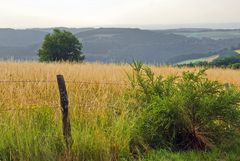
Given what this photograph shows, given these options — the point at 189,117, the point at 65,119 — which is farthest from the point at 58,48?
the point at 65,119

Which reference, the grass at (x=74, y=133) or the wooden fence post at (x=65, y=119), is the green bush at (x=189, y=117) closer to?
the grass at (x=74, y=133)

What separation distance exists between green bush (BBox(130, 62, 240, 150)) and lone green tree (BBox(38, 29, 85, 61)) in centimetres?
4719

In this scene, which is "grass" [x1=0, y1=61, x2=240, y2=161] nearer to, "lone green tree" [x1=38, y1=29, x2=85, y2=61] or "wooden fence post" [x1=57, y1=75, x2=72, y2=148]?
"wooden fence post" [x1=57, y1=75, x2=72, y2=148]

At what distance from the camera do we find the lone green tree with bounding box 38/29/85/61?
5434 centimetres

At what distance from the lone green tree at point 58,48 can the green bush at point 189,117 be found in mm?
47187

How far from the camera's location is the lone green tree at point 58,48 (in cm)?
5434

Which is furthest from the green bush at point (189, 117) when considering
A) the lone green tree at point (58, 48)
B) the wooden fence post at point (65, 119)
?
the lone green tree at point (58, 48)

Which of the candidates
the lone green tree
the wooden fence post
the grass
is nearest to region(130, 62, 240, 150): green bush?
the grass

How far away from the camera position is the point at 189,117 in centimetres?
746

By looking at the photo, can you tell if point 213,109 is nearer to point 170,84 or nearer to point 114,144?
point 170,84

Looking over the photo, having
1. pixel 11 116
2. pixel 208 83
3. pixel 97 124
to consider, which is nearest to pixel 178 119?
pixel 208 83

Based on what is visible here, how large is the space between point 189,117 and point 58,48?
48.4 m

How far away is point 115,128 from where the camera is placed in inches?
265

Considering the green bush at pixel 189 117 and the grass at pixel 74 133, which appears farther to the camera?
the green bush at pixel 189 117
